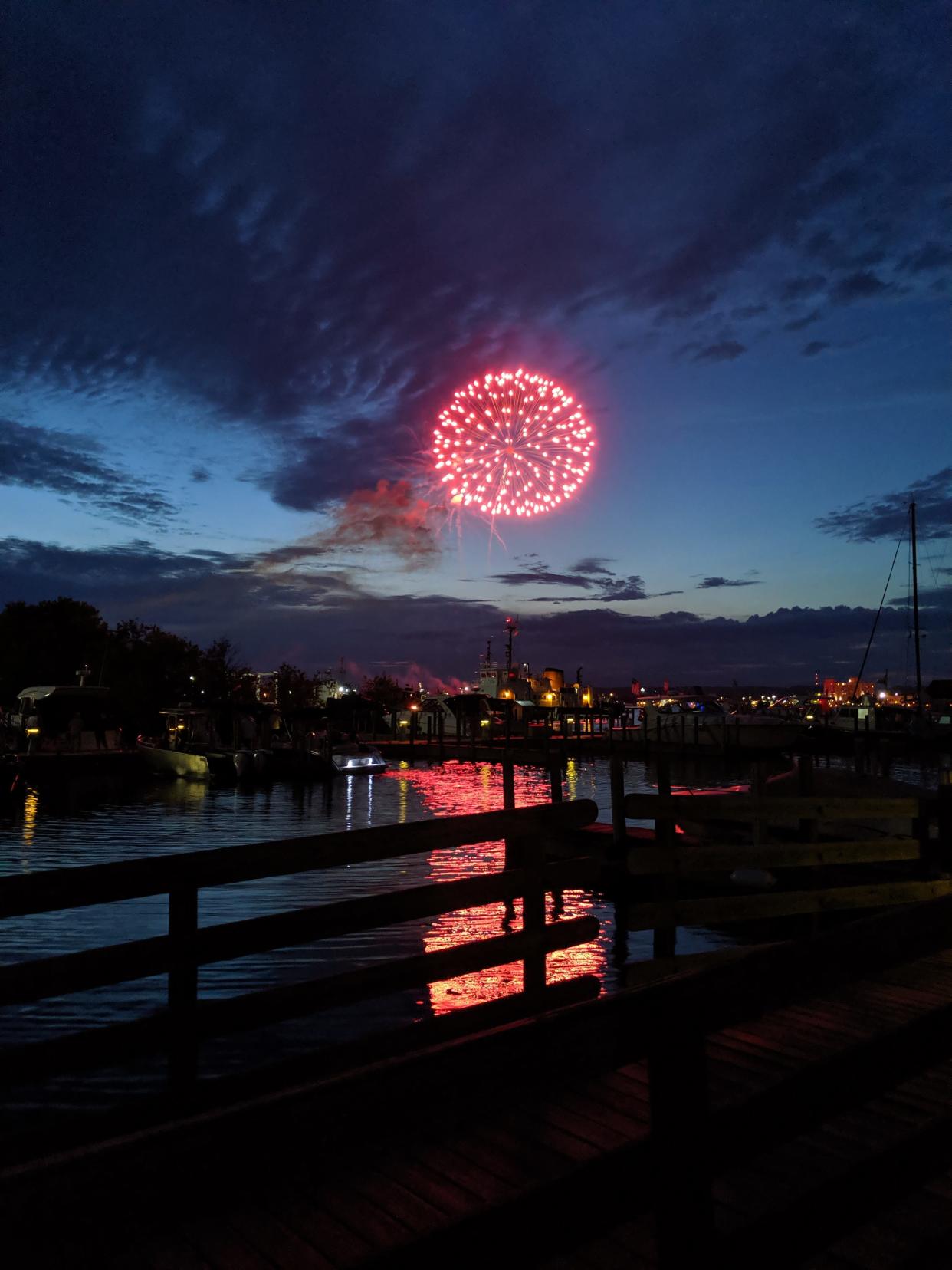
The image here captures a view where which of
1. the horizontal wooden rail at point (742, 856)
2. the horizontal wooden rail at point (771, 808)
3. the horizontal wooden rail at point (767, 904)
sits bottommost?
the horizontal wooden rail at point (767, 904)

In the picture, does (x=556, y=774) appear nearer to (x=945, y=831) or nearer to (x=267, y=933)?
(x=945, y=831)

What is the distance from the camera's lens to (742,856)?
24.7 ft

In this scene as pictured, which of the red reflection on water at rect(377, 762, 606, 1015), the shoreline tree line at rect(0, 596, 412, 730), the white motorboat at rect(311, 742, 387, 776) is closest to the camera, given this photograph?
the red reflection on water at rect(377, 762, 606, 1015)

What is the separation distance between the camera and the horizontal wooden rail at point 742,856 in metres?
6.88

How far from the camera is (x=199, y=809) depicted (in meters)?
31.5

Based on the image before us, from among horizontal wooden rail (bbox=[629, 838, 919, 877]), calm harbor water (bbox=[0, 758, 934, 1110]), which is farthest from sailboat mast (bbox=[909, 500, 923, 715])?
horizontal wooden rail (bbox=[629, 838, 919, 877])

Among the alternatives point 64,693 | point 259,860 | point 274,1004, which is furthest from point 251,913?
point 64,693

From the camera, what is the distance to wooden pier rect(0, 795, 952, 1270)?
171cm

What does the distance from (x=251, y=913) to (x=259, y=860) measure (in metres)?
10.2

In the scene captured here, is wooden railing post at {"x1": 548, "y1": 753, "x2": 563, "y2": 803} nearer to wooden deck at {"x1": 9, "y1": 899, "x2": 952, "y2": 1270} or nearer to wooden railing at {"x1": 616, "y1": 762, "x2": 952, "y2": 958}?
wooden railing at {"x1": 616, "y1": 762, "x2": 952, "y2": 958}

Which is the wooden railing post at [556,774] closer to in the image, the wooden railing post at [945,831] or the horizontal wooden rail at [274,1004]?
the wooden railing post at [945,831]

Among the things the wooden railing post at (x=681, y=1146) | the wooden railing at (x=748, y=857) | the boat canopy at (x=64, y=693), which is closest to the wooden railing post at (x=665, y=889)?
the wooden railing at (x=748, y=857)

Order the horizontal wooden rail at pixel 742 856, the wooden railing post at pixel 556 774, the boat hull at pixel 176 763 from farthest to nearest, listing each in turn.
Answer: the boat hull at pixel 176 763 → the wooden railing post at pixel 556 774 → the horizontal wooden rail at pixel 742 856

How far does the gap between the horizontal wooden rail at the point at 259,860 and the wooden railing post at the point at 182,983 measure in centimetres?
12
